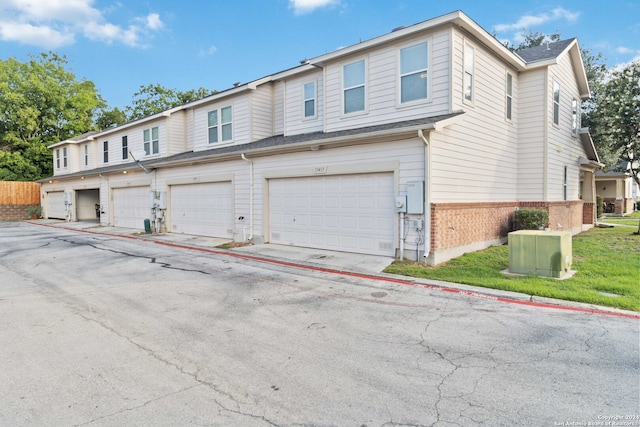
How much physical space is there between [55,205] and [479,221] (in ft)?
106

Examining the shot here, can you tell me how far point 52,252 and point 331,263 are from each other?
32.2 ft

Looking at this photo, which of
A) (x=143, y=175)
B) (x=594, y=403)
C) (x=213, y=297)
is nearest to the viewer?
(x=594, y=403)

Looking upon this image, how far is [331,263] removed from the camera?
1021 cm

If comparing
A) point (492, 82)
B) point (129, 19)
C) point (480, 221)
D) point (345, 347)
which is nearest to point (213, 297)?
point (345, 347)

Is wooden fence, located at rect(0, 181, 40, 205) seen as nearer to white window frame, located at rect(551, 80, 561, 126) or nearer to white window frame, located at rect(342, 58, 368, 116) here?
white window frame, located at rect(342, 58, 368, 116)

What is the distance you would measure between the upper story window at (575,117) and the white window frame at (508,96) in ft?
16.6

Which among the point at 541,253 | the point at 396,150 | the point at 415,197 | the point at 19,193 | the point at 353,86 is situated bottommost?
the point at 541,253

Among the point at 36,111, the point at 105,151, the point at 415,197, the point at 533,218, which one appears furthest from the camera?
the point at 36,111

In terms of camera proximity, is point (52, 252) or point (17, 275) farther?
point (52, 252)

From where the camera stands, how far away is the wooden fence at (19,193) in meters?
30.9

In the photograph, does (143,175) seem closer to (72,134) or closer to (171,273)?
(171,273)

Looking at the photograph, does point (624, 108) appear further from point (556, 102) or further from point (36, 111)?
point (36, 111)

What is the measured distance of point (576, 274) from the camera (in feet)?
27.7

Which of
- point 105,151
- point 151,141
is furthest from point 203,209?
point 105,151
